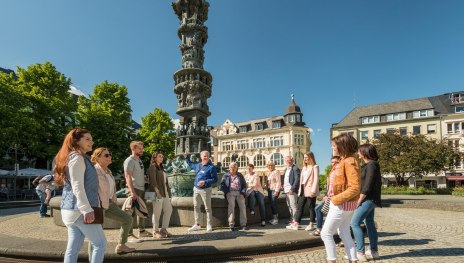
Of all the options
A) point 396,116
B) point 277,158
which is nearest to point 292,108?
point 277,158

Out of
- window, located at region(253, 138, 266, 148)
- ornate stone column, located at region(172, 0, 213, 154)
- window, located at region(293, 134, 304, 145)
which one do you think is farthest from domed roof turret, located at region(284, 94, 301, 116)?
ornate stone column, located at region(172, 0, 213, 154)

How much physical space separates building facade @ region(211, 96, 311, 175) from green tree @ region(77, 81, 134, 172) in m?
27.7

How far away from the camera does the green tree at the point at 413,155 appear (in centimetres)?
2877

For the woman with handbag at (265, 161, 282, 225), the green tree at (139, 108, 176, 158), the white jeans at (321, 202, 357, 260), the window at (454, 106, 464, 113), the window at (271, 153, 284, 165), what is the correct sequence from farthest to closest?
the window at (271, 153, 284, 165) < the window at (454, 106, 464, 113) < the green tree at (139, 108, 176, 158) < the woman with handbag at (265, 161, 282, 225) < the white jeans at (321, 202, 357, 260)

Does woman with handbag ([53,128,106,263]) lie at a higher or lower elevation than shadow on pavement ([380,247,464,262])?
higher

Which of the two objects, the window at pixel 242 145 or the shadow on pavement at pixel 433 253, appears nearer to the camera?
the shadow on pavement at pixel 433 253

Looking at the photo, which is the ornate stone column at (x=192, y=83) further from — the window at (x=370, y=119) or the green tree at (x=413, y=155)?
the window at (x=370, y=119)

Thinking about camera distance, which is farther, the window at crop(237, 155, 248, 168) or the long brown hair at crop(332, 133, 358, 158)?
the window at crop(237, 155, 248, 168)

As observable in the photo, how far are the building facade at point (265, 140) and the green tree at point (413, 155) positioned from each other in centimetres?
2909

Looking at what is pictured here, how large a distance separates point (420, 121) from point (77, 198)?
2342 inches

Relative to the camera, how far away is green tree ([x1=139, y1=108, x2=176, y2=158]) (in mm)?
40500

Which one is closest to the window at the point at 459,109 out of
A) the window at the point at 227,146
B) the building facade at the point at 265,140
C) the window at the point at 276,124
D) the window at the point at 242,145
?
the building facade at the point at 265,140

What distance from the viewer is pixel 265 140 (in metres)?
64.9

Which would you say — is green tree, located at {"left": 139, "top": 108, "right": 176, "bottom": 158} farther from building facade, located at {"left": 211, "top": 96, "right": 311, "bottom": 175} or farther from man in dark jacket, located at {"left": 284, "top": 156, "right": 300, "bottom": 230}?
man in dark jacket, located at {"left": 284, "top": 156, "right": 300, "bottom": 230}
